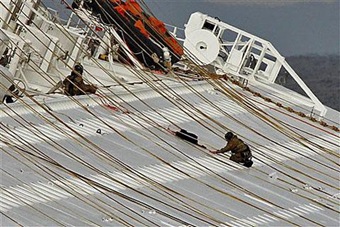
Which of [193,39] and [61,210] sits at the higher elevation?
[193,39]

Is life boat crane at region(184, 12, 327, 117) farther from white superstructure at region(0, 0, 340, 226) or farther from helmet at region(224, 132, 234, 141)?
helmet at region(224, 132, 234, 141)

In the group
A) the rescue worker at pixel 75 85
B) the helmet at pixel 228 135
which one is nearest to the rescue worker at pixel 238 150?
the helmet at pixel 228 135

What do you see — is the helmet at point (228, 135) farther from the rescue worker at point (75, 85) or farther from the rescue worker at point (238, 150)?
the rescue worker at point (75, 85)

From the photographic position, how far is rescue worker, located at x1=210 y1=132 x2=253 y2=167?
2081 centimetres

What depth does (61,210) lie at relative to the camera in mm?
16875

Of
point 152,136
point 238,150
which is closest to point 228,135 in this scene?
point 238,150

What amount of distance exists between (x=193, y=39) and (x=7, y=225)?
464 inches

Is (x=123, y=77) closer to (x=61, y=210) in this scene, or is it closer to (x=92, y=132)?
(x=92, y=132)

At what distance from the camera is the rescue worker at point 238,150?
20.8 meters

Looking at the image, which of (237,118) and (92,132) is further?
(237,118)

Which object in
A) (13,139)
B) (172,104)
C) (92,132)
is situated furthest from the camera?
(172,104)

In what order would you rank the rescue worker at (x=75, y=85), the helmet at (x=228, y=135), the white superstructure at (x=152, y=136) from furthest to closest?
the rescue worker at (x=75, y=85) → the helmet at (x=228, y=135) → the white superstructure at (x=152, y=136)

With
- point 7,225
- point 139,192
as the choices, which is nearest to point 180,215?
point 139,192

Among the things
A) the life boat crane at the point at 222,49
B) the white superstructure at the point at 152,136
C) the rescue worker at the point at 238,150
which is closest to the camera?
the white superstructure at the point at 152,136
